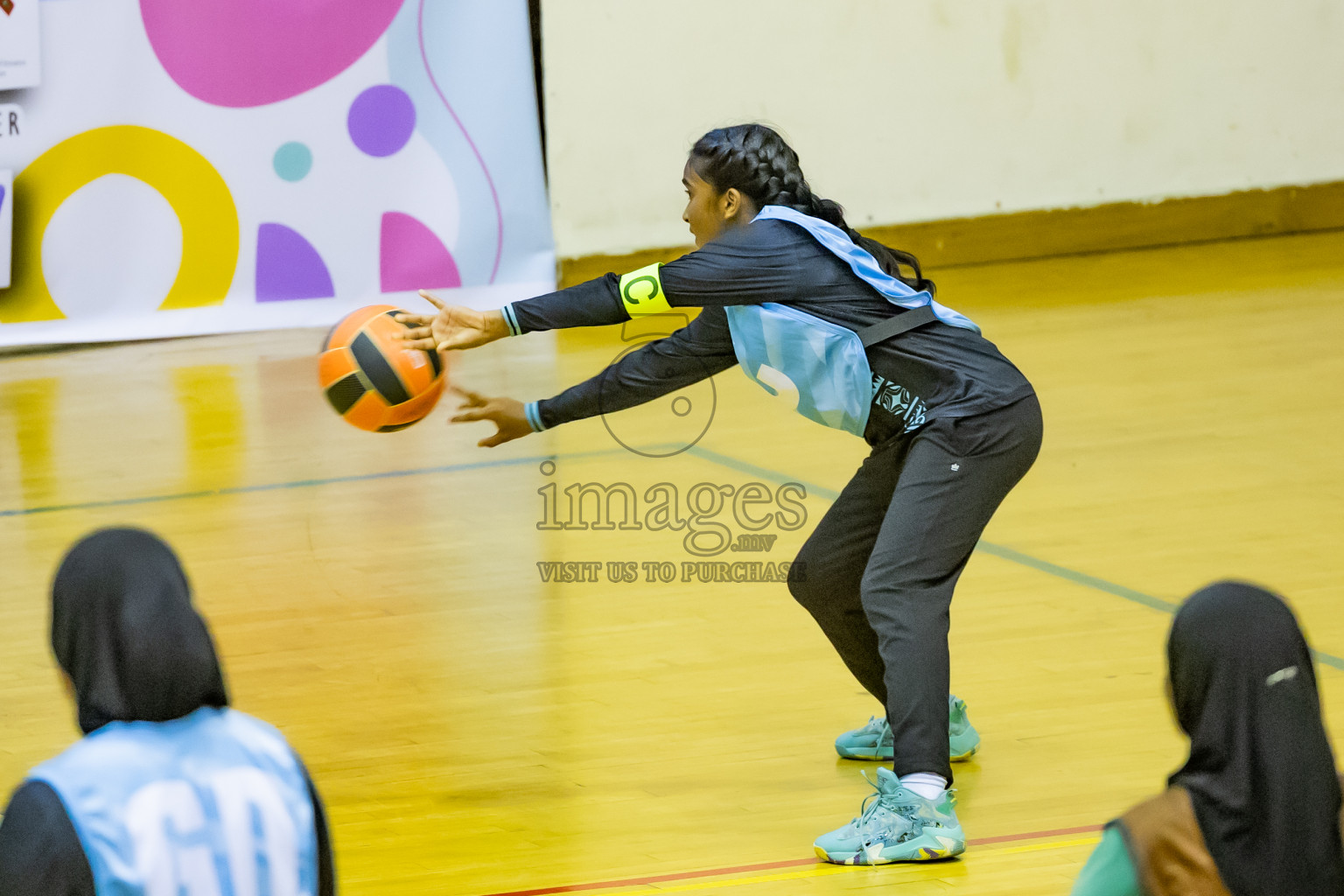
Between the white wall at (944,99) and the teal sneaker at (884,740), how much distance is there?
277 inches

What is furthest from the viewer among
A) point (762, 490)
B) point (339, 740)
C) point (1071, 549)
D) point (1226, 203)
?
point (1226, 203)

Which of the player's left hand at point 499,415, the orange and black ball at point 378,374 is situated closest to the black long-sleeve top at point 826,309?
the player's left hand at point 499,415

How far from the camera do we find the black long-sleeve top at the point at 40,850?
152 centimetres

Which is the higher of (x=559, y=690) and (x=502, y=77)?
(x=502, y=77)

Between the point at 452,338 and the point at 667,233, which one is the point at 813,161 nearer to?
the point at 667,233

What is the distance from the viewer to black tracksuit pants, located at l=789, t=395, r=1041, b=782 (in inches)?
124

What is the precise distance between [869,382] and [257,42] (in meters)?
7.36

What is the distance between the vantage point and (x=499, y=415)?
358cm

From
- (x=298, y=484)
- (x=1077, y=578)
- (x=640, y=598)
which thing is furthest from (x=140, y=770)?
(x=298, y=484)

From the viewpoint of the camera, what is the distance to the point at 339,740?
395cm

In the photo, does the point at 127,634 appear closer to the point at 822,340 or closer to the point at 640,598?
the point at 822,340

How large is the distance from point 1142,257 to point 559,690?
7708 millimetres

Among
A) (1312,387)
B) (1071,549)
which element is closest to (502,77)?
(1312,387)

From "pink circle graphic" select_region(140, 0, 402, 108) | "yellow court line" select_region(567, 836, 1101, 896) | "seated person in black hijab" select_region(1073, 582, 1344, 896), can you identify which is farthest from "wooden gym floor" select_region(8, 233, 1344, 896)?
"pink circle graphic" select_region(140, 0, 402, 108)
